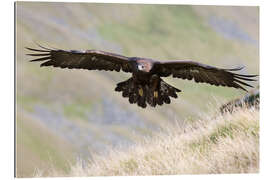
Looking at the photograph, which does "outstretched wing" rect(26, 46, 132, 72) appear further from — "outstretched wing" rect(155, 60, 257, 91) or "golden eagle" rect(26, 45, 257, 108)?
"outstretched wing" rect(155, 60, 257, 91)

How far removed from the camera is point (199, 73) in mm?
6828

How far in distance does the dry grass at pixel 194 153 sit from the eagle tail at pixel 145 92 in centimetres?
39

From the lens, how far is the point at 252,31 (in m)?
7.62

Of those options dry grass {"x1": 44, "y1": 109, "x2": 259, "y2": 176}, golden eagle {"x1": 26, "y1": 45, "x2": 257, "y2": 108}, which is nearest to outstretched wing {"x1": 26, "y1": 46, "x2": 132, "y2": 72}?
golden eagle {"x1": 26, "y1": 45, "x2": 257, "y2": 108}

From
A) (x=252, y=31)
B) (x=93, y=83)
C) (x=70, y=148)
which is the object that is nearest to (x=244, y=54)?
(x=252, y=31)

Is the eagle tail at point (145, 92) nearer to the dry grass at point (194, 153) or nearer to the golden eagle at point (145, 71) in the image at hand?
the golden eagle at point (145, 71)

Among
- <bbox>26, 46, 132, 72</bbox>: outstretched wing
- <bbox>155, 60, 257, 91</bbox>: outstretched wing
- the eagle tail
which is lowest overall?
the eagle tail

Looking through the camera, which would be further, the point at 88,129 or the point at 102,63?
the point at 88,129

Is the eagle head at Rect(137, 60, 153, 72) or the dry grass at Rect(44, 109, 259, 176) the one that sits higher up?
the eagle head at Rect(137, 60, 153, 72)

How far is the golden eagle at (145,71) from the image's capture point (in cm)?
662

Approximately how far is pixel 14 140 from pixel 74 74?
2542cm

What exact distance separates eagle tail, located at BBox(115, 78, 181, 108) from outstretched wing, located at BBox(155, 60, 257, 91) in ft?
0.62

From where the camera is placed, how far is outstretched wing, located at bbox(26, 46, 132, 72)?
6.65 meters
